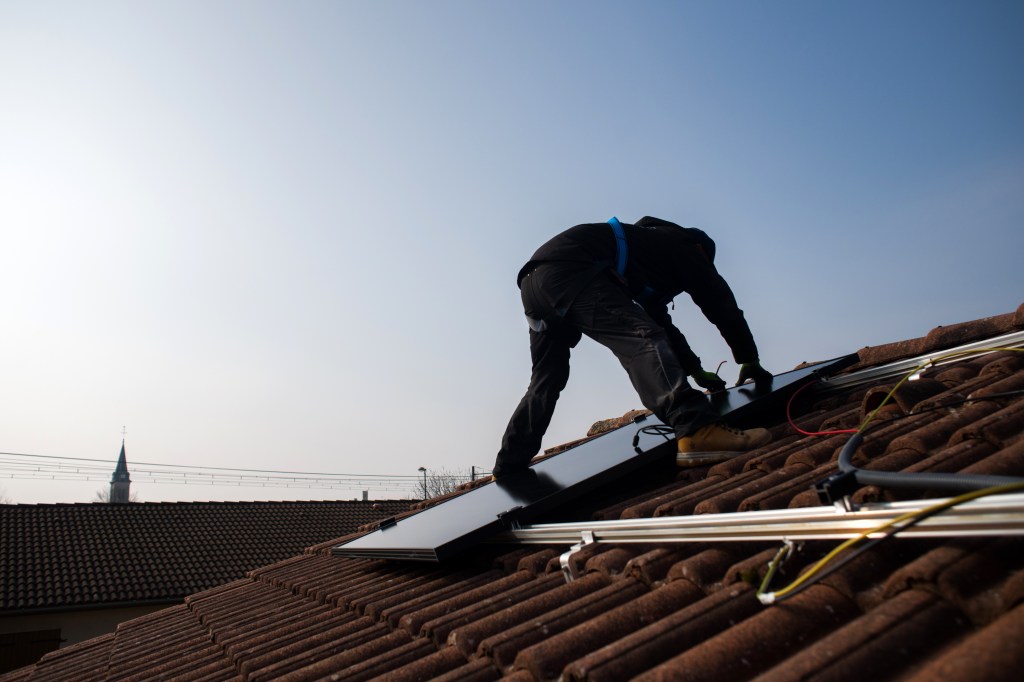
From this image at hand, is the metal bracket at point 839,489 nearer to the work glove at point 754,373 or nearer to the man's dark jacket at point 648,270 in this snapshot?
the man's dark jacket at point 648,270

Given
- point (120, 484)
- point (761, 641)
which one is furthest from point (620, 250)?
point (120, 484)

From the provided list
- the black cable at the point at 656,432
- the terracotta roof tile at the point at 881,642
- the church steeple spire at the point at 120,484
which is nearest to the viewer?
the terracotta roof tile at the point at 881,642

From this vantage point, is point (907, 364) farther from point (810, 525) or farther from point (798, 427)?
point (810, 525)

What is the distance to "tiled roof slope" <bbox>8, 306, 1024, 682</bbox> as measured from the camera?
1.02 metres

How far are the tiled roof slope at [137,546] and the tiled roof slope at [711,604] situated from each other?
17081mm

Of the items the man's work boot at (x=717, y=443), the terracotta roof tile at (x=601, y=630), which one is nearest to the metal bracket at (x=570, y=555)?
the terracotta roof tile at (x=601, y=630)

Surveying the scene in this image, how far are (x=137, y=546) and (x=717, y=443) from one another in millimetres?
21486

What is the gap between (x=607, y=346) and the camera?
308 cm

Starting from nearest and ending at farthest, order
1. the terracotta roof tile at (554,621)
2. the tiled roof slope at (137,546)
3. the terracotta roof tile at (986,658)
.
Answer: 1. the terracotta roof tile at (986,658)
2. the terracotta roof tile at (554,621)
3. the tiled roof slope at (137,546)

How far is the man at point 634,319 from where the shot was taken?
2723 millimetres

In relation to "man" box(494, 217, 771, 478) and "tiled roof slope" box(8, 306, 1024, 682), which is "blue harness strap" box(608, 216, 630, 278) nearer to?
"man" box(494, 217, 771, 478)

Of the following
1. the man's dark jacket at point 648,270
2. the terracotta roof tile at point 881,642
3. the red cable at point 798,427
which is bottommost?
the terracotta roof tile at point 881,642

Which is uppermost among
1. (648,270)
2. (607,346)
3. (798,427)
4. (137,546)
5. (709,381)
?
(137,546)

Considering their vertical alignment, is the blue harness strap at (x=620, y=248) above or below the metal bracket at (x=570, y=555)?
above
